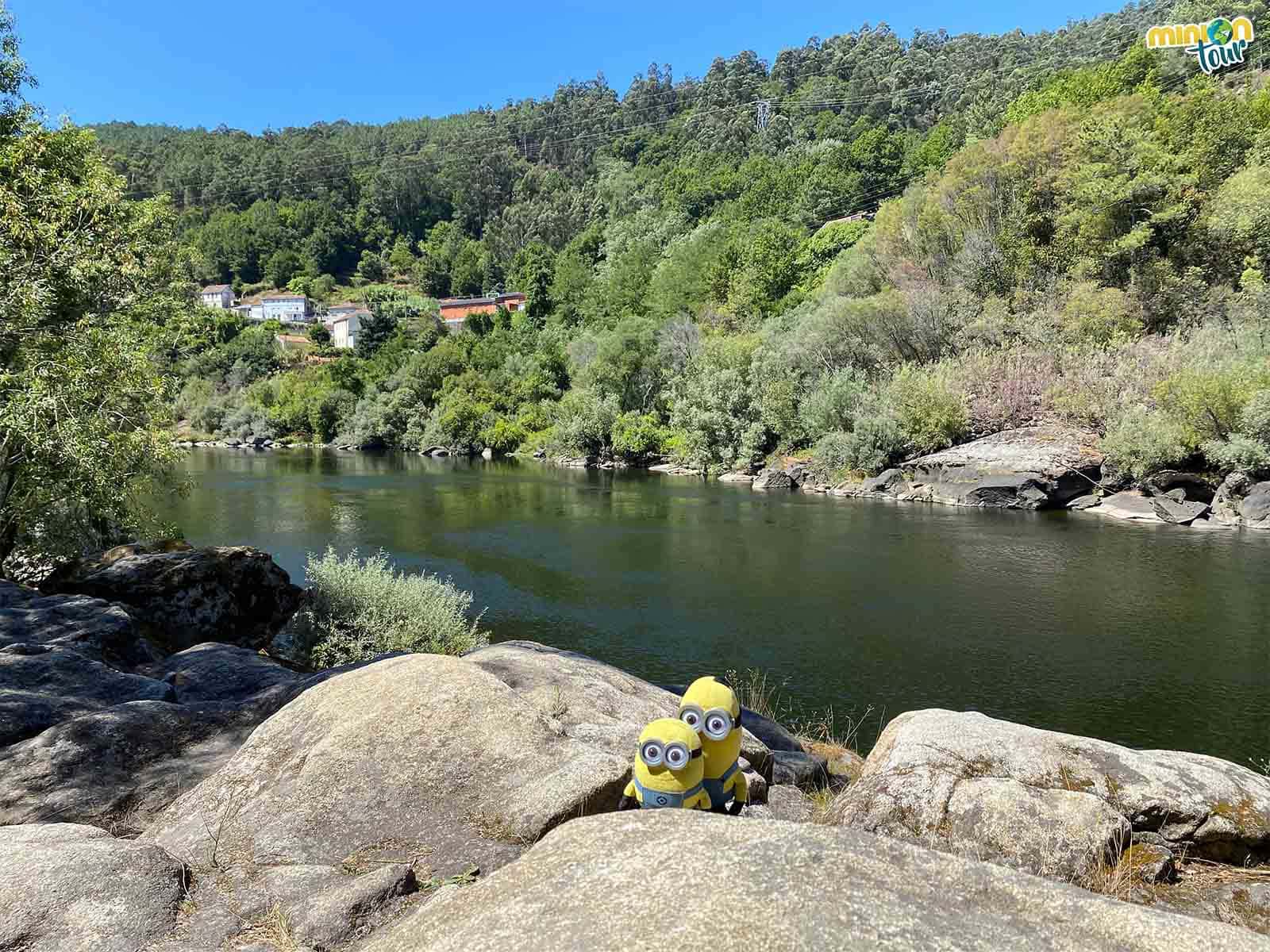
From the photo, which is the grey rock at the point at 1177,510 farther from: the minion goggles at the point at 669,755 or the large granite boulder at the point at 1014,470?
the minion goggles at the point at 669,755

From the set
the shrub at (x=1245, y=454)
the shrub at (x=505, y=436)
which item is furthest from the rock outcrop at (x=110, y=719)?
the shrub at (x=505, y=436)

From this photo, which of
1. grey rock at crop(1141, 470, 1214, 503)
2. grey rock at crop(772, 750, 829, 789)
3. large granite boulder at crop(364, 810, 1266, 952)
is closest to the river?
grey rock at crop(1141, 470, 1214, 503)

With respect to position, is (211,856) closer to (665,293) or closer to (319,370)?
(665,293)

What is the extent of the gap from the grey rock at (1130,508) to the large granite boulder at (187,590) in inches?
1370

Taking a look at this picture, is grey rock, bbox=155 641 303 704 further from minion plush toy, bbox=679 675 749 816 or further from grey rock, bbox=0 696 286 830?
minion plush toy, bbox=679 675 749 816

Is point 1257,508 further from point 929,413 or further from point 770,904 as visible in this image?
point 770,904

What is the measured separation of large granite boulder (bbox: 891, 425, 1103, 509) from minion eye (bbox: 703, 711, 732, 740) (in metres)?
37.5

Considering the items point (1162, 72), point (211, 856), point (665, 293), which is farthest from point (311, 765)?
point (1162, 72)

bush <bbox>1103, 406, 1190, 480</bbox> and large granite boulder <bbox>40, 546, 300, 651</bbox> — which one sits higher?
bush <bbox>1103, 406, 1190, 480</bbox>

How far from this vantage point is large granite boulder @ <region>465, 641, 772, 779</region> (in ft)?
19.5

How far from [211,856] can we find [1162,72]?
91861mm

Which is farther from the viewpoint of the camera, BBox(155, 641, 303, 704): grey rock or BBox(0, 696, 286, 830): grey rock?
BBox(155, 641, 303, 704): grey rock

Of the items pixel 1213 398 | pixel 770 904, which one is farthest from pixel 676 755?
pixel 1213 398

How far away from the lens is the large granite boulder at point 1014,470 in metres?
37.6
